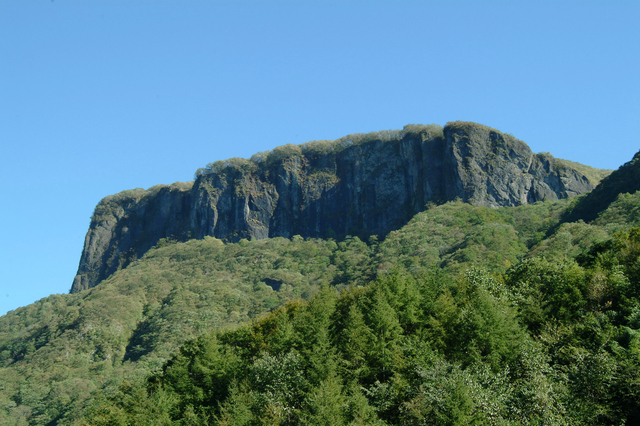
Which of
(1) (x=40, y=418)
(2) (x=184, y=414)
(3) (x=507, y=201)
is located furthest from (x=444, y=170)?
(2) (x=184, y=414)

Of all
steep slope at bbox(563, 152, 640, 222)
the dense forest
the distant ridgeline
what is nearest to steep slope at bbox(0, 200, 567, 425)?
the dense forest

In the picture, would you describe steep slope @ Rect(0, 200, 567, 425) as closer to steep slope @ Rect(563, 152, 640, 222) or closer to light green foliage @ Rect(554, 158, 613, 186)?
steep slope @ Rect(563, 152, 640, 222)

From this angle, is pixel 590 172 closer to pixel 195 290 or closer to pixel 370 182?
pixel 370 182


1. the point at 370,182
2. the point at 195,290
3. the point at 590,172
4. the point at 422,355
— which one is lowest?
the point at 422,355

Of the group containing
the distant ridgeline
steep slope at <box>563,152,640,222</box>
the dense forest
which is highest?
the distant ridgeline

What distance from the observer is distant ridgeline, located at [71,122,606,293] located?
536ft

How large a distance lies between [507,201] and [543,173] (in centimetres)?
1528

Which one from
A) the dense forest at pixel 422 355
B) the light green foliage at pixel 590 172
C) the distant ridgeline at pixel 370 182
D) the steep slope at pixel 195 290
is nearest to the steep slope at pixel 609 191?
the dense forest at pixel 422 355

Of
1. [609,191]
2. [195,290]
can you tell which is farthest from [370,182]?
[609,191]

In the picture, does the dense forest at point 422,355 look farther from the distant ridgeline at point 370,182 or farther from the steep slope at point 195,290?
the distant ridgeline at point 370,182

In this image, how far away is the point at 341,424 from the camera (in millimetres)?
42875

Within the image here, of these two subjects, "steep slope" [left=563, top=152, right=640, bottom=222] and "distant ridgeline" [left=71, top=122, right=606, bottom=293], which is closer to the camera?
"steep slope" [left=563, top=152, right=640, bottom=222]

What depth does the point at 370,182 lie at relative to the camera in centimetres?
18375

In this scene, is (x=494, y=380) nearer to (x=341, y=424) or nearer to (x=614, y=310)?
(x=341, y=424)
